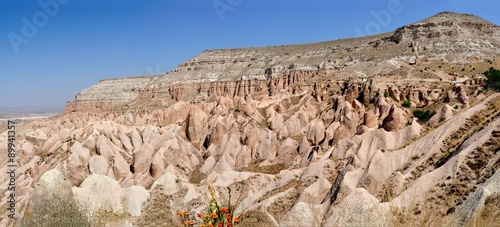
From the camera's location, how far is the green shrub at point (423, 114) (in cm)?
4084

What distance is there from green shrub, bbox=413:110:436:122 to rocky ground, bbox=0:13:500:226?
0.49m

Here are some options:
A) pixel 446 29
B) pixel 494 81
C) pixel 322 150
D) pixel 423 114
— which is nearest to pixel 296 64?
pixel 446 29

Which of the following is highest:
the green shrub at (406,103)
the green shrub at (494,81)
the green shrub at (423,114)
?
the green shrub at (494,81)

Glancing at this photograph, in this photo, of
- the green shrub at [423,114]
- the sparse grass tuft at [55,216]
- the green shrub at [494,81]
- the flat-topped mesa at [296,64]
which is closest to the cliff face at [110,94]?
the flat-topped mesa at [296,64]

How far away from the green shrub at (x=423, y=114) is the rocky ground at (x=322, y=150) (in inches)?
19.5

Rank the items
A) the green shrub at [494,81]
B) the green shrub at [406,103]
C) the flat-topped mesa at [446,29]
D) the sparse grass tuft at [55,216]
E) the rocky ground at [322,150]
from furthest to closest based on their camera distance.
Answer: the flat-topped mesa at [446,29] < the green shrub at [406,103] < the green shrub at [494,81] < the sparse grass tuft at [55,216] < the rocky ground at [322,150]

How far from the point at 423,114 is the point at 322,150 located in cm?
1289

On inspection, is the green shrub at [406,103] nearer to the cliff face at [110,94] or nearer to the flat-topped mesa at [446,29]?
the flat-topped mesa at [446,29]

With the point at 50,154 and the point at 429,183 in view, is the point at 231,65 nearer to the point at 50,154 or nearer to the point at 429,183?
the point at 50,154

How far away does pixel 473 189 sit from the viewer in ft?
41.5

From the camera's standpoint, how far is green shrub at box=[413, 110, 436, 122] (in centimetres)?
4084

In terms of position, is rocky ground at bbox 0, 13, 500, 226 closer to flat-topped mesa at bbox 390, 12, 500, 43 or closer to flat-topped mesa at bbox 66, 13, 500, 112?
flat-topped mesa at bbox 390, 12, 500, 43

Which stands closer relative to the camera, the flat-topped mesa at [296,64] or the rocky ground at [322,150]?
the rocky ground at [322,150]

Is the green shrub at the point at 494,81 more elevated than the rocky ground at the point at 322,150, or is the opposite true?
the green shrub at the point at 494,81
